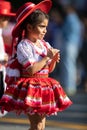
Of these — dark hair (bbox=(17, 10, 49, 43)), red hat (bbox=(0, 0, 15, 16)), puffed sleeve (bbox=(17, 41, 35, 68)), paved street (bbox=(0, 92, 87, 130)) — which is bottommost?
paved street (bbox=(0, 92, 87, 130))

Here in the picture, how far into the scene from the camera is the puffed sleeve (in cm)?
641

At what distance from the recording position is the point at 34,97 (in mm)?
6391

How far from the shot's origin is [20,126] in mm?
9047

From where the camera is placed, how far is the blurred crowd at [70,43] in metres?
14.1

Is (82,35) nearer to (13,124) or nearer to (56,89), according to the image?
(13,124)

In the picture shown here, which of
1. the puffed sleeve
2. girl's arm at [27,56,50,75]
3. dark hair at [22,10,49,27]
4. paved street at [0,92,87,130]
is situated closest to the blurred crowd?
paved street at [0,92,87,130]

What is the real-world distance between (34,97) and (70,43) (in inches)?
309

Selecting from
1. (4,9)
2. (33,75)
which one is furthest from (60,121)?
(33,75)

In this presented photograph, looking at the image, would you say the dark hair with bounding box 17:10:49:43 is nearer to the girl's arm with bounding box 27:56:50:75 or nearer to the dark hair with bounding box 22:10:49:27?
the dark hair with bounding box 22:10:49:27

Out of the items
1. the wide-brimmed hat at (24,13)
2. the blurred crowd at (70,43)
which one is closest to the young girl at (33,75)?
the wide-brimmed hat at (24,13)

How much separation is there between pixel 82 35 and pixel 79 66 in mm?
1397

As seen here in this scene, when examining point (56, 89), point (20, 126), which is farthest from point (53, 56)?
point (20, 126)

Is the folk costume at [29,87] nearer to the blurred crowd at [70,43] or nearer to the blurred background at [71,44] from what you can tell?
the blurred background at [71,44]

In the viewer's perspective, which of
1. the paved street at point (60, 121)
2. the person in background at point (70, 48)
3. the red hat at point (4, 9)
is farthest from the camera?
the person in background at point (70, 48)
